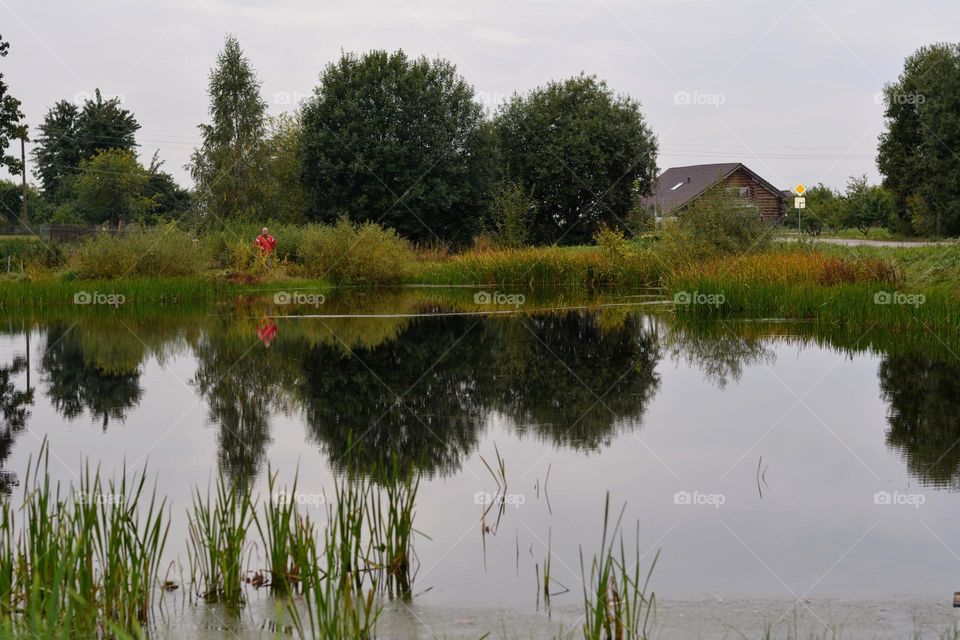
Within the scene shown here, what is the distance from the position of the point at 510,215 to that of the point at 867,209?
1888cm

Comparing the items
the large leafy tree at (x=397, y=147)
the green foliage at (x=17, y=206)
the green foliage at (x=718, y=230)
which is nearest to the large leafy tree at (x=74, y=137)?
the green foliage at (x=17, y=206)

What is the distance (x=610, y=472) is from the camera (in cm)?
793

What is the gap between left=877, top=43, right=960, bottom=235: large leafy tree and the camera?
41.5 meters

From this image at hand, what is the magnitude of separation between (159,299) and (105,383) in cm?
1301

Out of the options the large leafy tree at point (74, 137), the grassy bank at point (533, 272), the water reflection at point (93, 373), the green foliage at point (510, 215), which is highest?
the large leafy tree at point (74, 137)

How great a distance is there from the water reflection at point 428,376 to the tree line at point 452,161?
23.7 meters

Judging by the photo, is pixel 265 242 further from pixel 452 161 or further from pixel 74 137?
pixel 74 137

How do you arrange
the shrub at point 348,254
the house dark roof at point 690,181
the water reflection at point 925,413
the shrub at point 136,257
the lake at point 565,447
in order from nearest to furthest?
the lake at point 565,447 < the water reflection at point 925,413 < the shrub at point 136,257 < the shrub at point 348,254 < the house dark roof at point 690,181

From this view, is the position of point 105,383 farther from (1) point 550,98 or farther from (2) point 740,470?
(1) point 550,98

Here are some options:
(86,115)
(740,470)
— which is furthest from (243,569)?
(86,115)

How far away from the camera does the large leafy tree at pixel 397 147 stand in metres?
43.8

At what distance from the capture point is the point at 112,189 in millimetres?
60500

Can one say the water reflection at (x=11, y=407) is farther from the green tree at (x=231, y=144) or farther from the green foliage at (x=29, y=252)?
the green tree at (x=231, y=144)

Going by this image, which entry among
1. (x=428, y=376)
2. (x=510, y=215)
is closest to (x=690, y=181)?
(x=510, y=215)
